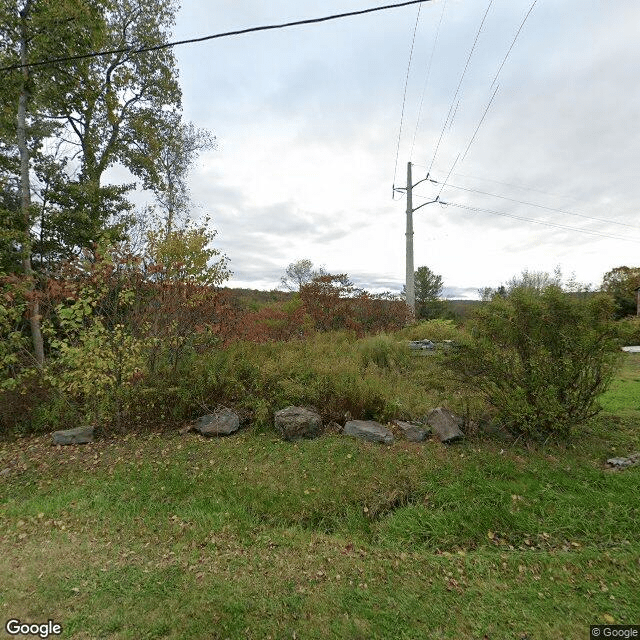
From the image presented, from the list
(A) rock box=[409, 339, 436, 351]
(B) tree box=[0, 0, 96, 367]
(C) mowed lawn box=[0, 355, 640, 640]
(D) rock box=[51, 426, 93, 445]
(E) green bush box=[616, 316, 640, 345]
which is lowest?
(C) mowed lawn box=[0, 355, 640, 640]

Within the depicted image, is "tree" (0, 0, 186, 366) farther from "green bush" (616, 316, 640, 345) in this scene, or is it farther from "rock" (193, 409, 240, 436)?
"green bush" (616, 316, 640, 345)

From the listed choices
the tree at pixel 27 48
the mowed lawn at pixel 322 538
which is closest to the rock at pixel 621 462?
the mowed lawn at pixel 322 538

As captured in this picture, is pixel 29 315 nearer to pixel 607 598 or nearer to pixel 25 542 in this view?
pixel 25 542

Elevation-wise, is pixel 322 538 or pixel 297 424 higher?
pixel 297 424

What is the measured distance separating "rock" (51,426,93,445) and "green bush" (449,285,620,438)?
536 centimetres

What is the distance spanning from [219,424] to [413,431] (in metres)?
2.63

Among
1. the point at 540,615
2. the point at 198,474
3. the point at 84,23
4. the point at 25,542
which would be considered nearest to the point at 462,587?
the point at 540,615

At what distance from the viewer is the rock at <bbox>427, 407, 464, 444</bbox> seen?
417 cm

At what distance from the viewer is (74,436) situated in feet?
15.2

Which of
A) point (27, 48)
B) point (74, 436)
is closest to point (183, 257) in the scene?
point (74, 436)

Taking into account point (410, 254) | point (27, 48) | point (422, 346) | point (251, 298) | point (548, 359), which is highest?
point (27, 48)

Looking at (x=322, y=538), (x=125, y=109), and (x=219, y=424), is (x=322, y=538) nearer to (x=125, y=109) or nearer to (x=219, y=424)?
(x=219, y=424)

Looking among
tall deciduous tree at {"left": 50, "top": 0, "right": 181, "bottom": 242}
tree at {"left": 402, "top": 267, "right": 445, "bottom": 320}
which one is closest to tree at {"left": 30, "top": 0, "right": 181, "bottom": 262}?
tall deciduous tree at {"left": 50, "top": 0, "right": 181, "bottom": 242}

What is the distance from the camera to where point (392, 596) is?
2193 millimetres
